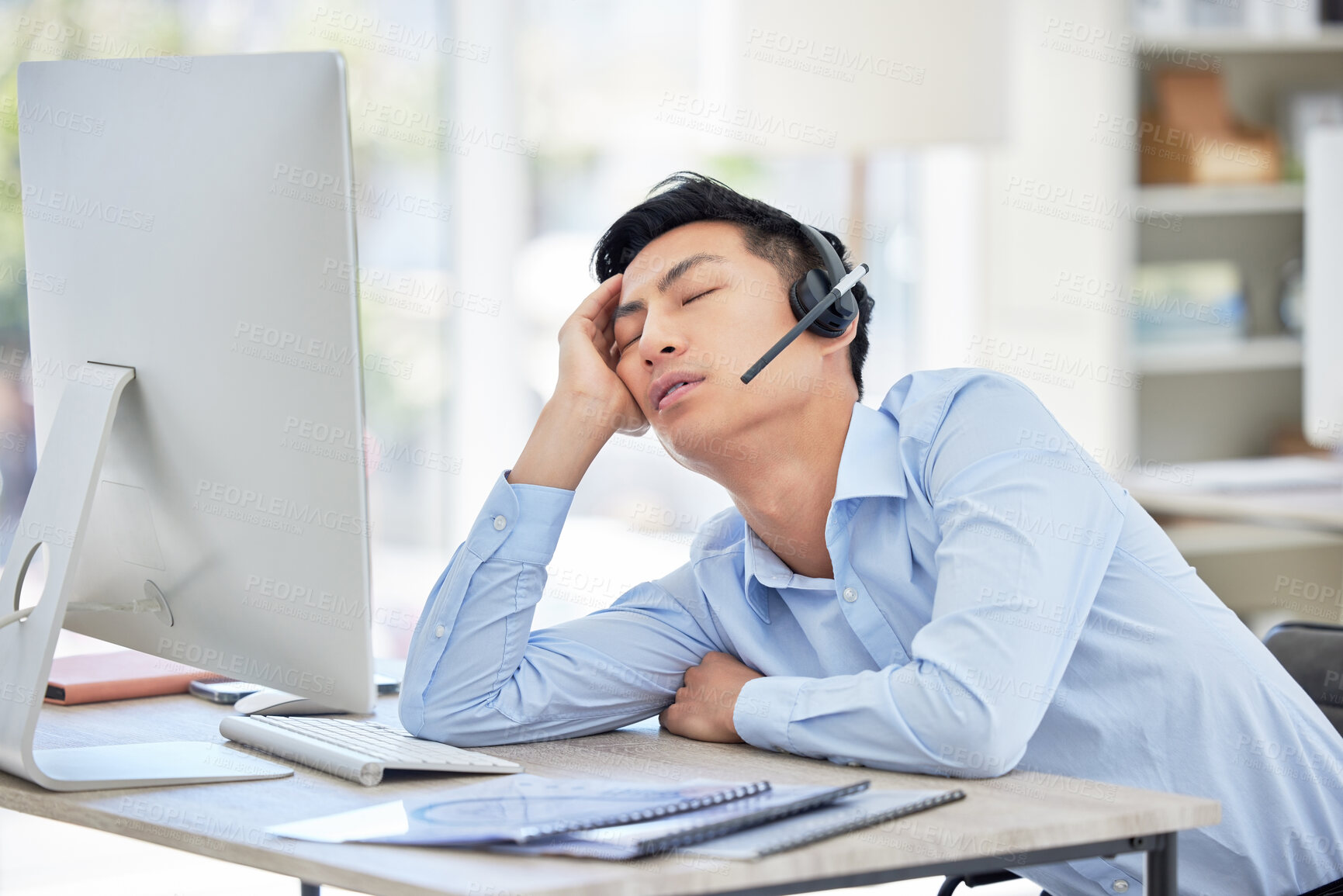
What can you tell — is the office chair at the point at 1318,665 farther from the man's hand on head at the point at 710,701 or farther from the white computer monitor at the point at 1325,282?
the white computer monitor at the point at 1325,282

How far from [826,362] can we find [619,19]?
2.41 m

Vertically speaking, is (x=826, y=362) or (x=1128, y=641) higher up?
(x=826, y=362)

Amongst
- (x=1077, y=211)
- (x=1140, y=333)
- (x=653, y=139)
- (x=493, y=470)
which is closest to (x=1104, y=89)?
(x=1077, y=211)

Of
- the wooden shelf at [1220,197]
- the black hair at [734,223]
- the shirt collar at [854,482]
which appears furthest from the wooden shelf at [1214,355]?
the shirt collar at [854,482]

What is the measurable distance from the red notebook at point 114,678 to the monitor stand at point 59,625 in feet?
0.78

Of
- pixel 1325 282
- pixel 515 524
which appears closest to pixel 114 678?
pixel 515 524

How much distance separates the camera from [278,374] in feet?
3.63

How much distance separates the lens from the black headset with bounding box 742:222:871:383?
144cm

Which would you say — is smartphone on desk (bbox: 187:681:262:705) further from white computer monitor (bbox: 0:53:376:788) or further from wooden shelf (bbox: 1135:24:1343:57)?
wooden shelf (bbox: 1135:24:1343:57)

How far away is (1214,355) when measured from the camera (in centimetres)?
378

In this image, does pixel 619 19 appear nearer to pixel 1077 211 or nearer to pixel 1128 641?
pixel 1077 211

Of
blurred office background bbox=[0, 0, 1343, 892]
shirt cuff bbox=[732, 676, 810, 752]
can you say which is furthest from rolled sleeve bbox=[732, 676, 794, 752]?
blurred office background bbox=[0, 0, 1343, 892]

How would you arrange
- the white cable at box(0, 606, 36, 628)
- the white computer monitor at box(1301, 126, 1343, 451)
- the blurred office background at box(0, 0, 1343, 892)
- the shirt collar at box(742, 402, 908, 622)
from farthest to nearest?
the blurred office background at box(0, 0, 1343, 892) → the white computer monitor at box(1301, 126, 1343, 451) → the shirt collar at box(742, 402, 908, 622) → the white cable at box(0, 606, 36, 628)

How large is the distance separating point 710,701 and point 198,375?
1.86 feet
